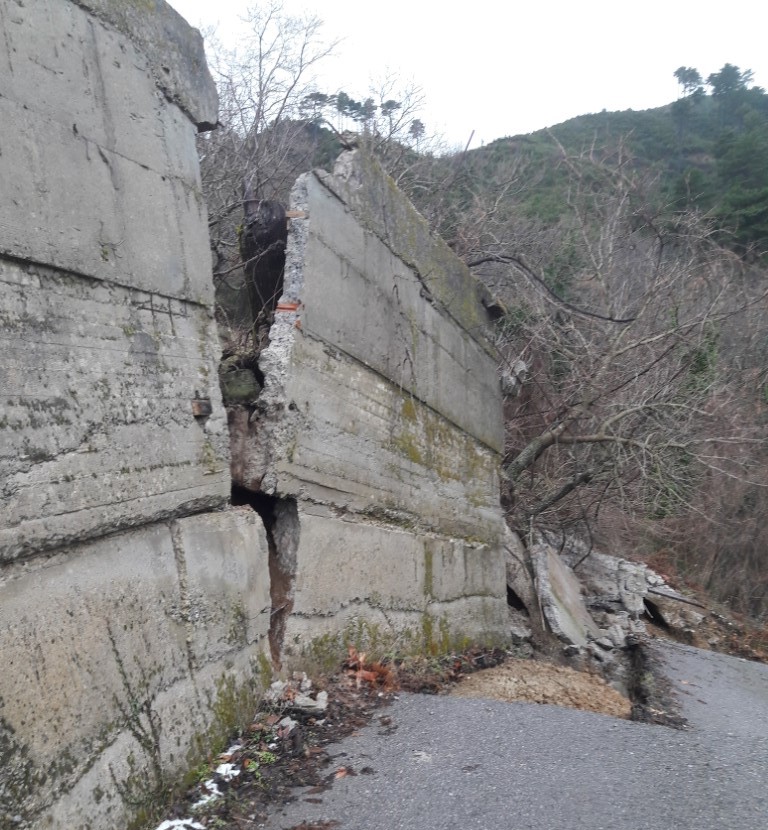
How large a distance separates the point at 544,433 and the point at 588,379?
0.78 m

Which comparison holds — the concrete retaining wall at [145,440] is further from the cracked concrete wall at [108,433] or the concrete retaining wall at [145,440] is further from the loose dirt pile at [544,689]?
the loose dirt pile at [544,689]

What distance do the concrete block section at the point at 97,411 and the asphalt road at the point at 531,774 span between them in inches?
49.4

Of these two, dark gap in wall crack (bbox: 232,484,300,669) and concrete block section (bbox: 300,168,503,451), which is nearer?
dark gap in wall crack (bbox: 232,484,300,669)

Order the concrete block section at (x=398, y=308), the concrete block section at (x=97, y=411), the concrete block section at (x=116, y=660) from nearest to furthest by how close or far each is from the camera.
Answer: the concrete block section at (x=116, y=660), the concrete block section at (x=97, y=411), the concrete block section at (x=398, y=308)

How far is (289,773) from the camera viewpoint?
2814 millimetres

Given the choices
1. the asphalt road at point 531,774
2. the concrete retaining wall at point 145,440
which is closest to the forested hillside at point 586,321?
the concrete retaining wall at point 145,440

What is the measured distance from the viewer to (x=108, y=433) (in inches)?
96.8

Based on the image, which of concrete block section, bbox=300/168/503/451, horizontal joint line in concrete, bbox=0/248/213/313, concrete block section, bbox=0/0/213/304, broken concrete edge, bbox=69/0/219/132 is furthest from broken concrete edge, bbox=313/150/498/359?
horizontal joint line in concrete, bbox=0/248/213/313

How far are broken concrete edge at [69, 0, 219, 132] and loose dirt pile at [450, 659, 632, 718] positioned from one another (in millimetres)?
3513

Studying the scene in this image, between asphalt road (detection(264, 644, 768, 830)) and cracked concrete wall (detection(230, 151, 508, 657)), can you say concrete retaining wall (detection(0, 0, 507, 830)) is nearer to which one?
cracked concrete wall (detection(230, 151, 508, 657))

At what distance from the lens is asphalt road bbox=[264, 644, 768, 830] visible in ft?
8.63

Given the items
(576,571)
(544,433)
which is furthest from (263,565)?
(576,571)

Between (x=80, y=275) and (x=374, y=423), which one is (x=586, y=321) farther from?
(x=80, y=275)

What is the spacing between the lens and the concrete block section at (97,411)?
6.98 ft
